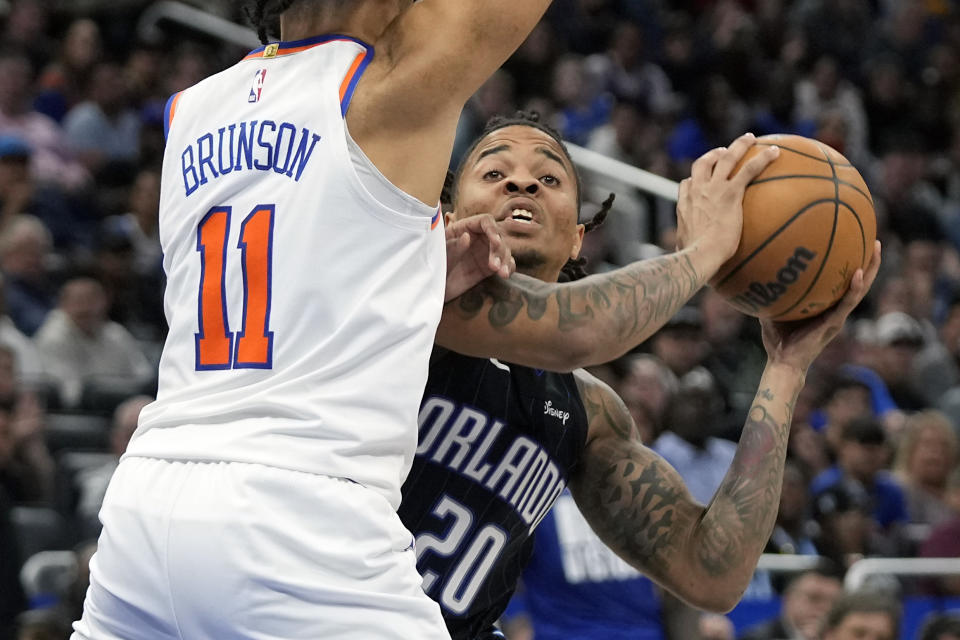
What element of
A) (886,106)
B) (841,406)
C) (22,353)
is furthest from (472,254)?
(886,106)

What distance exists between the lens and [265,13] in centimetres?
267

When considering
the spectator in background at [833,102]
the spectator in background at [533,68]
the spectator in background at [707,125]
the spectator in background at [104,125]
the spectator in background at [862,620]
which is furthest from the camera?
the spectator in background at [833,102]

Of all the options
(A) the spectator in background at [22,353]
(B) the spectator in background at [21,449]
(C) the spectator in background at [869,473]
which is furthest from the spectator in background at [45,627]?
(C) the spectator in background at [869,473]

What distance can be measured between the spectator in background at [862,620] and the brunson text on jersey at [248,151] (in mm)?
3336

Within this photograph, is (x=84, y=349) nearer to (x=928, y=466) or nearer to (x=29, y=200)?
(x=29, y=200)

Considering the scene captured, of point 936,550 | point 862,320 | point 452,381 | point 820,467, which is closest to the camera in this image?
point 452,381

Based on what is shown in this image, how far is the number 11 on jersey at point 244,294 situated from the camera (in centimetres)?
234

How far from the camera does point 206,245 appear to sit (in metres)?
2.45

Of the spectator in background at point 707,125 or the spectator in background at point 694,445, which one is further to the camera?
the spectator in background at point 707,125

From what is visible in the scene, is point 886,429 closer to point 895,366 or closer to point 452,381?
point 895,366

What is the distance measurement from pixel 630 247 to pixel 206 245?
24.0 ft

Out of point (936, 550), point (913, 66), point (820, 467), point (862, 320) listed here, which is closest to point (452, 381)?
point (936, 550)

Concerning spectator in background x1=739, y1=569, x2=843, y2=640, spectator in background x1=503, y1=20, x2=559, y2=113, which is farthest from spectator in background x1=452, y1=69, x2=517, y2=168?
spectator in background x1=739, y1=569, x2=843, y2=640

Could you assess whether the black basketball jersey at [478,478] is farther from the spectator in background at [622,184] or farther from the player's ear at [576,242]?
the spectator in background at [622,184]
